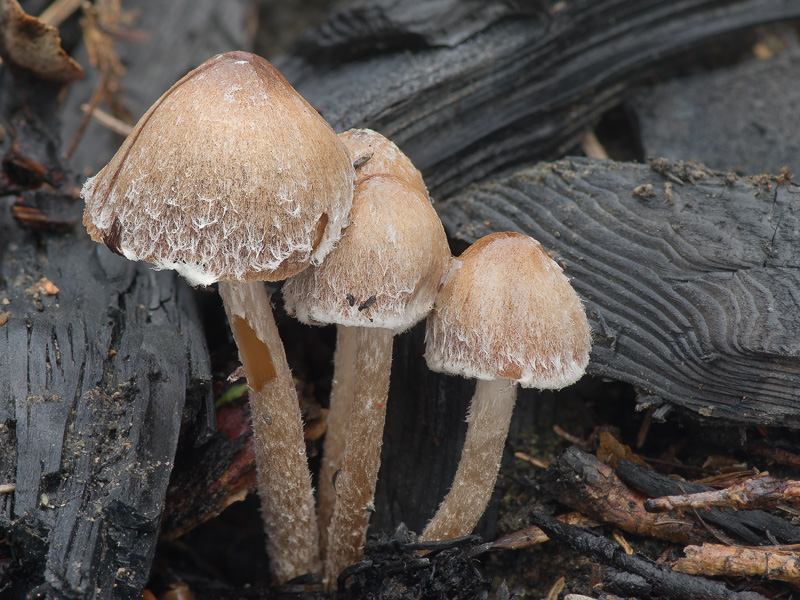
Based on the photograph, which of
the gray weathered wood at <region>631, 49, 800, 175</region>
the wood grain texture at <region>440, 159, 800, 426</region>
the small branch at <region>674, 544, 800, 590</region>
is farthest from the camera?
the gray weathered wood at <region>631, 49, 800, 175</region>

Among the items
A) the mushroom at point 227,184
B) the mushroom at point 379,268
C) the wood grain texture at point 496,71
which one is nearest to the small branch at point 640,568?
the mushroom at point 379,268

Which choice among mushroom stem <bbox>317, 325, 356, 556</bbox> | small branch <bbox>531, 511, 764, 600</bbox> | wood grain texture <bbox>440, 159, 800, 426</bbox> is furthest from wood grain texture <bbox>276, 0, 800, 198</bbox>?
small branch <bbox>531, 511, 764, 600</bbox>

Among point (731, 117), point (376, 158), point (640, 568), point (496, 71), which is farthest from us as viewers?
point (731, 117)

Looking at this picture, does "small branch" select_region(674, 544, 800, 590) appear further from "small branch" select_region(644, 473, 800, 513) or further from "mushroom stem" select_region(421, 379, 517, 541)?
"mushroom stem" select_region(421, 379, 517, 541)

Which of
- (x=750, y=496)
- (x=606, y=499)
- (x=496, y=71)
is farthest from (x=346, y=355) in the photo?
(x=496, y=71)

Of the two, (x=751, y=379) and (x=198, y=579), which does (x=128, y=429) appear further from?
(x=751, y=379)

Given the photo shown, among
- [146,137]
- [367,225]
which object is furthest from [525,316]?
Result: [146,137]

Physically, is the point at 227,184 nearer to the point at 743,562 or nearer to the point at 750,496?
the point at 750,496
